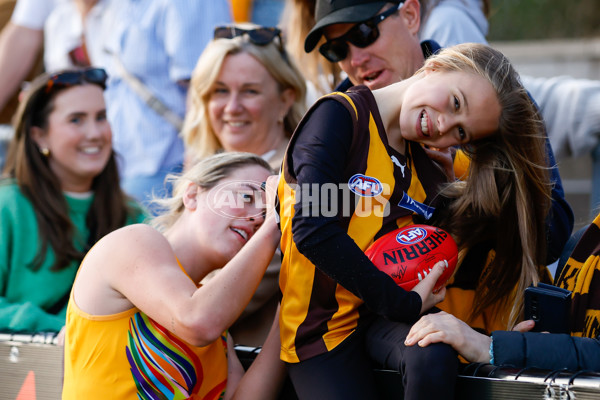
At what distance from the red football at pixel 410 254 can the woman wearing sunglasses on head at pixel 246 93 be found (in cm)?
176

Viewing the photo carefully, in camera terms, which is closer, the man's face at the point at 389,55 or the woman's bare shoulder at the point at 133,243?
the woman's bare shoulder at the point at 133,243

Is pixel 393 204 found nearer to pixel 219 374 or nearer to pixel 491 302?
Answer: pixel 491 302

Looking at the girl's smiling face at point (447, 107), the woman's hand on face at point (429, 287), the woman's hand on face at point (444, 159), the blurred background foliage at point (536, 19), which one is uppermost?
the girl's smiling face at point (447, 107)

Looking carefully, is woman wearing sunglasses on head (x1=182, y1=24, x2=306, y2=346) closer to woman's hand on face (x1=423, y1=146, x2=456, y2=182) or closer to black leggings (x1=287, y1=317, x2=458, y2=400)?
woman's hand on face (x1=423, y1=146, x2=456, y2=182)

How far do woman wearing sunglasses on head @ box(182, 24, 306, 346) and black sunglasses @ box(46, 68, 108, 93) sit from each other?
0.57 metres

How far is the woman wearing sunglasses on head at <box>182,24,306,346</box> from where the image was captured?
14.2ft

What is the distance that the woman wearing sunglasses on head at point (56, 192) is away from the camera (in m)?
3.98

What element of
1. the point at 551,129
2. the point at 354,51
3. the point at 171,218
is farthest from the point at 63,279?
the point at 551,129

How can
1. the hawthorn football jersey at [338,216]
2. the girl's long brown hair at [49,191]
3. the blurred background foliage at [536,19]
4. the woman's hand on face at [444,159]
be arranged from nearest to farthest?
1. the hawthorn football jersey at [338,216]
2. the woman's hand on face at [444,159]
3. the girl's long brown hair at [49,191]
4. the blurred background foliage at [536,19]

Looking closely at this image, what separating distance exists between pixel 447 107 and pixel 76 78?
103 inches

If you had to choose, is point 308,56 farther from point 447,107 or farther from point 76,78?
point 447,107

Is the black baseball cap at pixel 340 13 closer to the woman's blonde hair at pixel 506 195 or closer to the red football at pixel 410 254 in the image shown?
the woman's blonde hair at pixel 506 195

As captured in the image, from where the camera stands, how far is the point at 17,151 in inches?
170

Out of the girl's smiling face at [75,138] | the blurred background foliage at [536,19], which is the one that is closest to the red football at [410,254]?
the girl's smiling face at [75,138]
